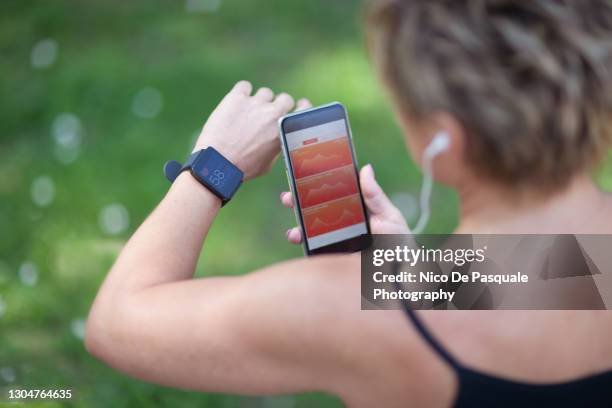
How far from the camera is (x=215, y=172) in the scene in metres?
1.46

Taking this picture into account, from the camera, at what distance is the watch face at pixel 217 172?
1.44 metres

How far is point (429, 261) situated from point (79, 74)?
2.84 meters

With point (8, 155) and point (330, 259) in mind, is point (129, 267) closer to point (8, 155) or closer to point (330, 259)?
point (330, 259)

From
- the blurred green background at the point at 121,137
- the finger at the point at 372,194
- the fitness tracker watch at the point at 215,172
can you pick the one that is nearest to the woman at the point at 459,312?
the fitness tracker watch at the point at 215,172

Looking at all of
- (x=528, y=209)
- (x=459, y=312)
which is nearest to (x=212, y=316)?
(x=459, y=312)

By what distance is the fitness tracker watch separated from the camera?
144 centimetres

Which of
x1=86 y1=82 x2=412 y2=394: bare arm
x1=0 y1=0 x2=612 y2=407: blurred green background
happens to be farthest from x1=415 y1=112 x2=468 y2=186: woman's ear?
x1=0 y1=0 x2=612 y2=407: blurred green background

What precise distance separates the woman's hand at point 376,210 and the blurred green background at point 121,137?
0.91 metres

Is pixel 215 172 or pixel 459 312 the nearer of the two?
pixel 459 312

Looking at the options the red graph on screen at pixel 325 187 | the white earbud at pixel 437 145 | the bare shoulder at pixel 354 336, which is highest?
the red graph on screen at pixel 325 187

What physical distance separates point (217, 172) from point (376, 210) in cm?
36

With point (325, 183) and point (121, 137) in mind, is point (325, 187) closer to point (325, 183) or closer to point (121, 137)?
point (325, 183)

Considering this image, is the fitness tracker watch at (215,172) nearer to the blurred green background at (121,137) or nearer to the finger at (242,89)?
the finger at (242,89)

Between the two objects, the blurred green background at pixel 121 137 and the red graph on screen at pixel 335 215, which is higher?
the blurred green background at pixel 121 137
